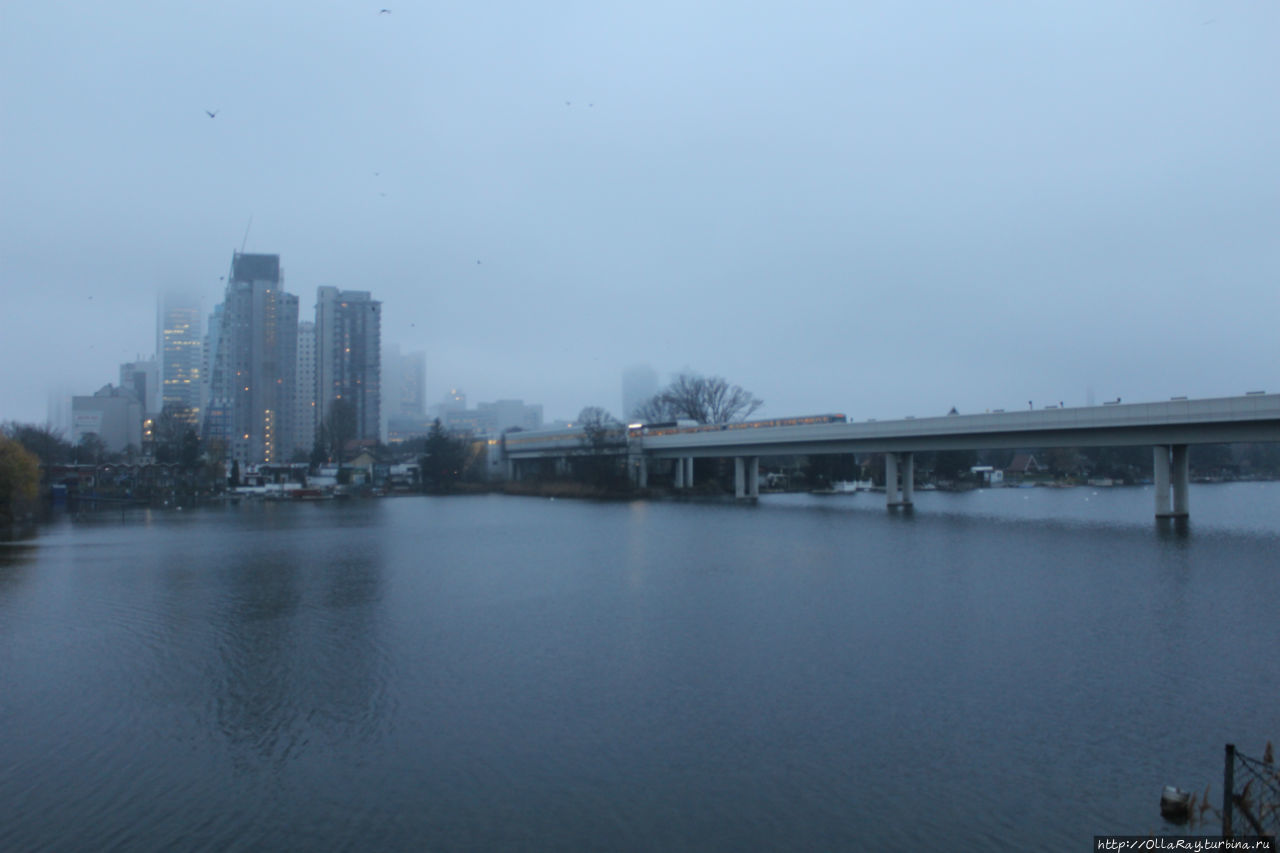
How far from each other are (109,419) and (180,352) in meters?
59.5

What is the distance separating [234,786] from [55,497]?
205 ft

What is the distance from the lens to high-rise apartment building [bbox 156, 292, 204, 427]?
542 ft

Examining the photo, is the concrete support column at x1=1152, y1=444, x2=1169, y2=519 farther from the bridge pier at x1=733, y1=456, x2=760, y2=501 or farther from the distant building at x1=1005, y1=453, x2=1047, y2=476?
the distant building at x1=1005, y1=453, x2=1047, y2=476

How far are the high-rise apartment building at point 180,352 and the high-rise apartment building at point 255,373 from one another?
34516 mm

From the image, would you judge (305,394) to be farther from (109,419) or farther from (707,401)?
(707,401)

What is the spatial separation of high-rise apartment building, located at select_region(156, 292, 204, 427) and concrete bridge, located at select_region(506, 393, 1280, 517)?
131308mm

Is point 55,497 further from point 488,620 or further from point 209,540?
point 488,620

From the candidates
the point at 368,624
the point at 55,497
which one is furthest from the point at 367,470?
the point at 368,624

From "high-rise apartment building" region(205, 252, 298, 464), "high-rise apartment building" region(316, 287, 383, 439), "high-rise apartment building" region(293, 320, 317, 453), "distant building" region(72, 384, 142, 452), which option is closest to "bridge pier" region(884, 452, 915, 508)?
"high-rise apartment building" region(205, 252, 298, 464)

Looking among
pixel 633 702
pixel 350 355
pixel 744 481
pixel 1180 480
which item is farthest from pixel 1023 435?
pixel 350 355

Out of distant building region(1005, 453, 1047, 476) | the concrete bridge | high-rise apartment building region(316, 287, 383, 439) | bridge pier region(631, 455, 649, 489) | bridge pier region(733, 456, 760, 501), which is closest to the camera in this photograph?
the concrete bridge

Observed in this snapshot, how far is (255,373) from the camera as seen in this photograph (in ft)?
418

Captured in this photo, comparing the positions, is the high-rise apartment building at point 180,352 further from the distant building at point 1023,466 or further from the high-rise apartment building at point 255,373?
the distant building at point 1023,466

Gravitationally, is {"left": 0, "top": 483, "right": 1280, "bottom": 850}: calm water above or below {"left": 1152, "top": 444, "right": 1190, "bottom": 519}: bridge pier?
below
